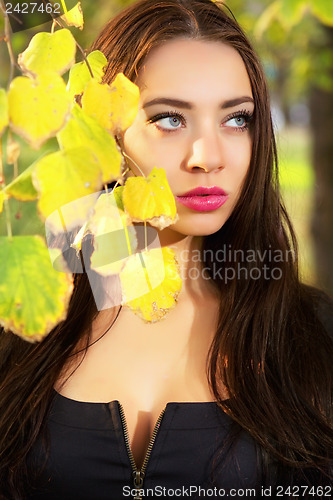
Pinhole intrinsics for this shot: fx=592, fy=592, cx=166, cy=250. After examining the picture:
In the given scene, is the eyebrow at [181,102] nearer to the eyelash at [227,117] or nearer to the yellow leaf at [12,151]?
the eyelash at [227,117]

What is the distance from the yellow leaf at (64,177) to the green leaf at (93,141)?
2cm

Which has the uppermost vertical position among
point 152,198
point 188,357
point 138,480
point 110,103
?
point 110,103

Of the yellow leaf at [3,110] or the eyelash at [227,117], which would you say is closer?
the yellow leaf at [3,110]

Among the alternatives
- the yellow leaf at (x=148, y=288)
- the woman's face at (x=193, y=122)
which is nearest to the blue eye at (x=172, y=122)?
the woman's face at (x=193, y=122)

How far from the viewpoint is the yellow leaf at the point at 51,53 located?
740 millimetres

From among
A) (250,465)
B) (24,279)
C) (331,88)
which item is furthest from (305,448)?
(331,88)

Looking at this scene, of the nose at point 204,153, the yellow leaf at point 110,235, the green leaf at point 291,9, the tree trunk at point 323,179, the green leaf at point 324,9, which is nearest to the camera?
the yellow leaf at point 110,235

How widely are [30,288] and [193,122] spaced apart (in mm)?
721

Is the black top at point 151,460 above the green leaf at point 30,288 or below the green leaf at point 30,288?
below

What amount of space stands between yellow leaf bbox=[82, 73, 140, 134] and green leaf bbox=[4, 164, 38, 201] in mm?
118

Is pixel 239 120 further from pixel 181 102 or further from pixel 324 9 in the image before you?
pixel 324 9

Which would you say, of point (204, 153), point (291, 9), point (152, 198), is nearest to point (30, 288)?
point (152, 198)

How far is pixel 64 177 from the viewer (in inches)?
24.5

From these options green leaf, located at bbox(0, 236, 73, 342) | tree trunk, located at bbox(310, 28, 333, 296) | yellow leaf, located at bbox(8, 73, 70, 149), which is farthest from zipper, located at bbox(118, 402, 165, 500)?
tree trunk, located at bbox(310, 28, 333, 296)
